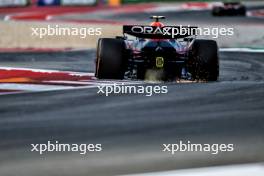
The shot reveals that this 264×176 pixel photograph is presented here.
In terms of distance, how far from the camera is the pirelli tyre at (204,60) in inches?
206

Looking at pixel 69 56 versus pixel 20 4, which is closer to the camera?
pixel 69 56

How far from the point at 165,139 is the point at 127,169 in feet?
1.47

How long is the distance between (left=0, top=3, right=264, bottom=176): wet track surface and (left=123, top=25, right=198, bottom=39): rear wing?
1.66ft

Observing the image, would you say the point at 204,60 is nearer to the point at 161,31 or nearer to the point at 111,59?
the point at 161,31

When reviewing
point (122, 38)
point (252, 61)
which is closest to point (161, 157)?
point (122, 38)

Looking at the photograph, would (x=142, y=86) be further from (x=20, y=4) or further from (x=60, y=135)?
(x=20, y=4)

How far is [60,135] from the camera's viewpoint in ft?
14.3

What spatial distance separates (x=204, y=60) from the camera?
17.5 ft

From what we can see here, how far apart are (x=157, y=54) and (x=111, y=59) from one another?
46 cm

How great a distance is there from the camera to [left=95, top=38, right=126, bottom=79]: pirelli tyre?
17.1 feet

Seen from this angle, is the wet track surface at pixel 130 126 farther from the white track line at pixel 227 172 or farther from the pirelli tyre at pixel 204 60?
the white track line at pixel 227 172

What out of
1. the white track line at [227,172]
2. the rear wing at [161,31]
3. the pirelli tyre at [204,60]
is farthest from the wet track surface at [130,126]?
the white track line at [227,172]

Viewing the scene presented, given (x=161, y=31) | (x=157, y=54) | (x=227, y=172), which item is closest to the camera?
(x=227, y=172)

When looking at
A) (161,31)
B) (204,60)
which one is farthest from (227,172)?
(204,60)
